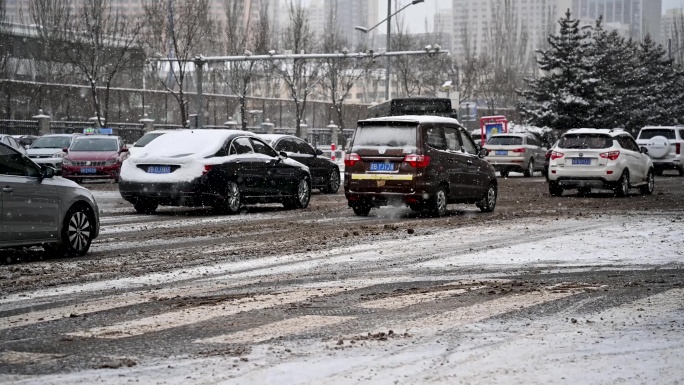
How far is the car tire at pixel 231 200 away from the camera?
63.9 ft

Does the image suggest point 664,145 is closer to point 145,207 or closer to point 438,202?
point 438,202

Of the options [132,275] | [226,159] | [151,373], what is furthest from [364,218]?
[151,373]

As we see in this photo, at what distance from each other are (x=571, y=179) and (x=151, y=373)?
21.4 meters

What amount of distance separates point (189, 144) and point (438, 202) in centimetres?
462

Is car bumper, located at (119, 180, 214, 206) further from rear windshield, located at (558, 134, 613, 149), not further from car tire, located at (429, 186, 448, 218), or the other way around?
rear windshield, located at (558, 134, 613, 149)

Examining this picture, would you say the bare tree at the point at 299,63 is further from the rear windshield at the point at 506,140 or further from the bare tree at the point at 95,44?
the rear windshield at the point at 506,140

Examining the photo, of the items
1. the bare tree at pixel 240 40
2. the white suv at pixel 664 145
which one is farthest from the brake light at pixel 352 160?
the bare tree at pixel 240 40

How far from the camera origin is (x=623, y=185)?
26.2 meters

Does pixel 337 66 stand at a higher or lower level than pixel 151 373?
higher

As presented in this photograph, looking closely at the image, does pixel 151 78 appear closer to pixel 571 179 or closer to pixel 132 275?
pixel 571 179

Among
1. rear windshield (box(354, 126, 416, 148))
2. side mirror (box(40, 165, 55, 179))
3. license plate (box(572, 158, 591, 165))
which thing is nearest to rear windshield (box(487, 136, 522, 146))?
license plate (box(572, 158, 591, 165))

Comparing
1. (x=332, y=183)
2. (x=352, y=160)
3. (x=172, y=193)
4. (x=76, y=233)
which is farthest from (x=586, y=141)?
(x=76, y=233)

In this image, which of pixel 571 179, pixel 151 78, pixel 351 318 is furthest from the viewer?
pixel 151 78

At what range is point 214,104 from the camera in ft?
232
